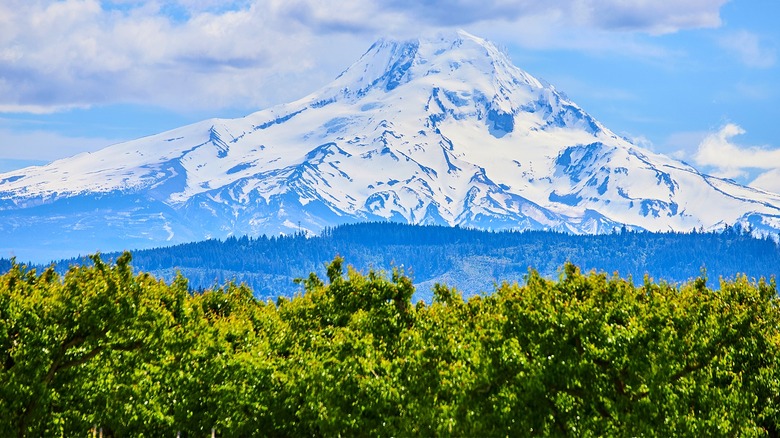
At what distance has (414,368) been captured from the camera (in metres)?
71.7

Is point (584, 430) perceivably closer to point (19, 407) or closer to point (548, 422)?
point (548, 422)

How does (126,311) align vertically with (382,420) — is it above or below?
above

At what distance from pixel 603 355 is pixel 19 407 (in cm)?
3290

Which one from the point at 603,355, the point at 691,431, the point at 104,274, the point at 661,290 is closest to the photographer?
the point at 691,431

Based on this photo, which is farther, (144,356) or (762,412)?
(144,356)

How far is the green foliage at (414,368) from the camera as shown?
2574 inches

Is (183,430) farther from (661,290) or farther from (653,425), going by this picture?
(661,290)

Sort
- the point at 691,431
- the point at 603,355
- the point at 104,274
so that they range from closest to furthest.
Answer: the point at 691,431 → the point at 603,355 → the point at 104,274

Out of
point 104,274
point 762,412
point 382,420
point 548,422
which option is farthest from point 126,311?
point 762,412

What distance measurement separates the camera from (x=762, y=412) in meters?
67.3

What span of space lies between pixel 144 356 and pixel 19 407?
1028 centimetres

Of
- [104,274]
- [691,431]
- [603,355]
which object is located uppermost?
[104,274]

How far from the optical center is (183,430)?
245ft

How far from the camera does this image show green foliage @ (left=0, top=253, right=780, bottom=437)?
214 ft
